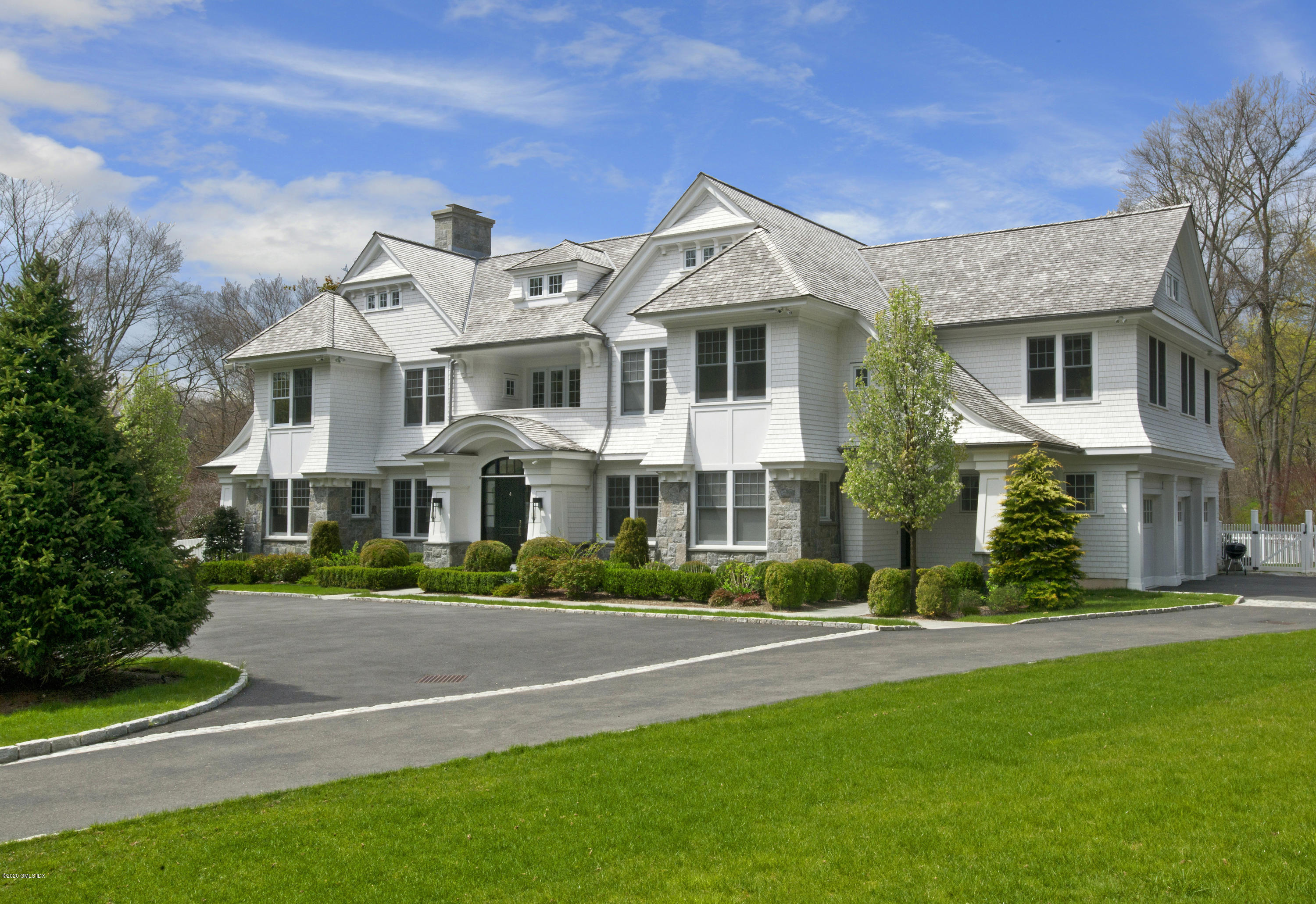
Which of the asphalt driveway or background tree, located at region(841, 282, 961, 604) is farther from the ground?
background tree, located at region(841, 282, 961, 604)

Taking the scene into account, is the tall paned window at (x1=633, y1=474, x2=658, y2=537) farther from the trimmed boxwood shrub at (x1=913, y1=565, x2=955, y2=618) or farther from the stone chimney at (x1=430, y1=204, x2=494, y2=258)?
the stone chimney at (x1=430, y1=204, x2=494, y2=258)

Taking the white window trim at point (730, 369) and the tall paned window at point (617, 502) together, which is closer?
the white window trim at point (730, 369)

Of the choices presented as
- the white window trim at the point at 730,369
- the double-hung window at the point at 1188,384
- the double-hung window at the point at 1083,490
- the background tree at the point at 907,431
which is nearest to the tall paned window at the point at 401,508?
the white window trim at the point at 730,369

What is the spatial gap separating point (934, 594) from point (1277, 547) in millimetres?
17913

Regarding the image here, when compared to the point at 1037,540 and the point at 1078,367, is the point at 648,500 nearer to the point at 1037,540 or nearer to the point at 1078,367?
the point at 1037,540

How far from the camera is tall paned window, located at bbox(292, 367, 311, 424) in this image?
33.0 m

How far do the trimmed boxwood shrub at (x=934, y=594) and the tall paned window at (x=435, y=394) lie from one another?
17287 millimetres

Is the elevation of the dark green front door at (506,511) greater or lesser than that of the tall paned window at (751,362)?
lesser

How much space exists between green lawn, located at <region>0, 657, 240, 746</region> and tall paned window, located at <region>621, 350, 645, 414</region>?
15627mm

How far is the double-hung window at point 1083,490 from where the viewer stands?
2356 centimetres

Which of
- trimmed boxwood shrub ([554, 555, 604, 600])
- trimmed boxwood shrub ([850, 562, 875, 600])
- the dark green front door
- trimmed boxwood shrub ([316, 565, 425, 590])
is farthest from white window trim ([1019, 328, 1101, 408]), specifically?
trimmed boxwood shrub ([316, 565, 425, 590])

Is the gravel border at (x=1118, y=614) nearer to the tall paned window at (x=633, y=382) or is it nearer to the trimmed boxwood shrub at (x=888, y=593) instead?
the trimmed boxwood shrub at (x=888, y=593)

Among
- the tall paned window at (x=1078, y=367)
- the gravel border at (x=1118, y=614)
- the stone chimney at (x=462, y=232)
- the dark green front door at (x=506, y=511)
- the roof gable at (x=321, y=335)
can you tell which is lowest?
the gravel border at (x=1118, y=614)

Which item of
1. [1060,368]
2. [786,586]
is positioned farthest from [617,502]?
[1060,368]
